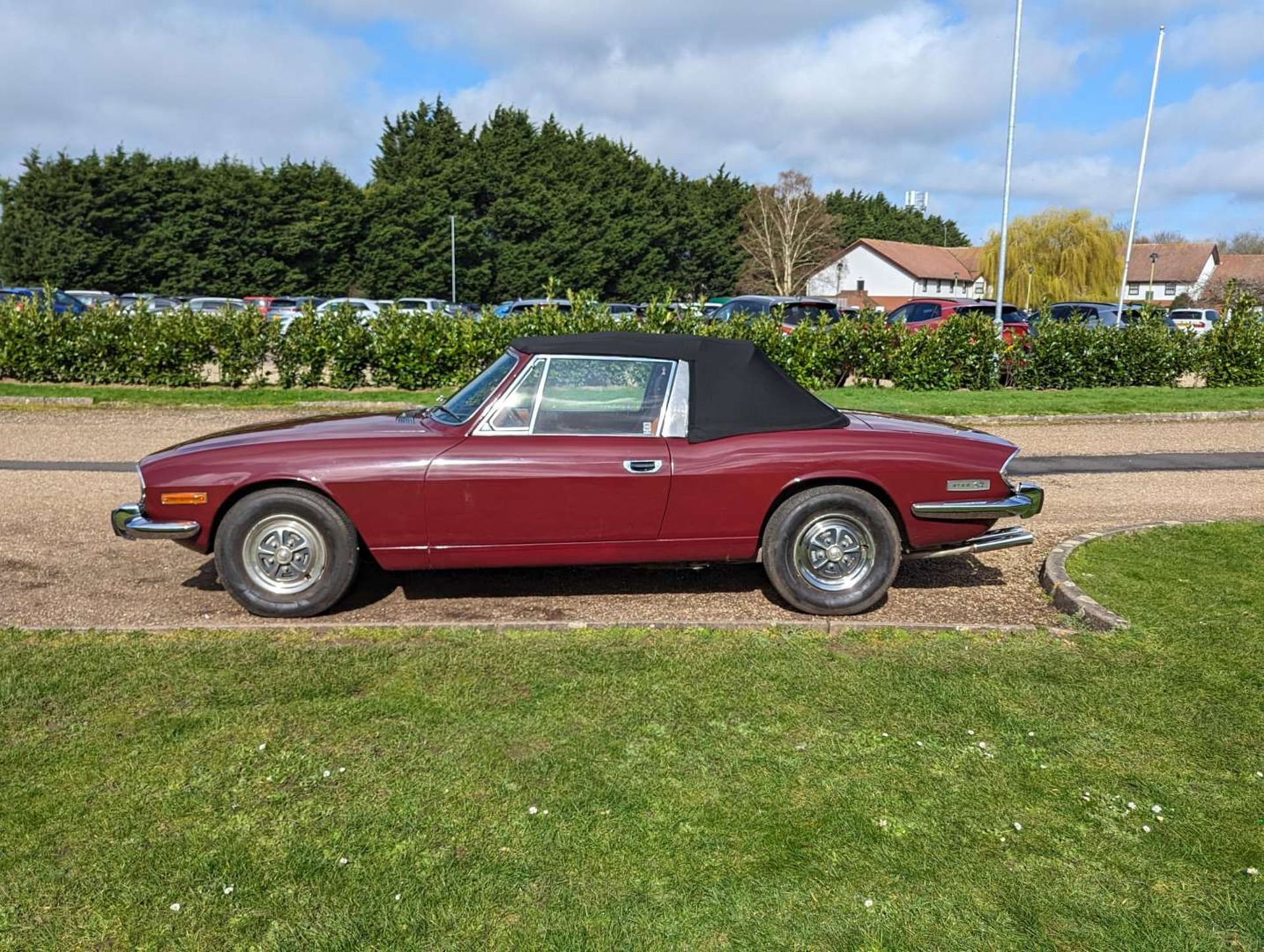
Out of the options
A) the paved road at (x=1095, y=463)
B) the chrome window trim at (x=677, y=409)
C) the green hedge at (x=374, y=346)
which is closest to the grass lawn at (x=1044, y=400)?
the green hedge at (x=374, y=346)

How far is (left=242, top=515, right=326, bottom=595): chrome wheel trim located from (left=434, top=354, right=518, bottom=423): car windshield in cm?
98

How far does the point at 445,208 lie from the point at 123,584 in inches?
2144

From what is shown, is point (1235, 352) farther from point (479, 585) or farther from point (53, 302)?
point (53, 302)

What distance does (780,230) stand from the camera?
73.3 metres

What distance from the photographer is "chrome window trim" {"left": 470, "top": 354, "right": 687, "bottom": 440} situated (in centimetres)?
551

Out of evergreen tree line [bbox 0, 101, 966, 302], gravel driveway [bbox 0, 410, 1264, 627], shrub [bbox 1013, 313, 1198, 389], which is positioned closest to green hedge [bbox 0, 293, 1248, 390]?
shrub [bbox 1013, 313, 1198, 389]

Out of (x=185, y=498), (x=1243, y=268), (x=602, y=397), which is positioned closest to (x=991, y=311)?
(x=602, y=397)

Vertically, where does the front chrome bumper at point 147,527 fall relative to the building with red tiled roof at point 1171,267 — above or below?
below

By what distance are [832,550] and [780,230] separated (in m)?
70.8

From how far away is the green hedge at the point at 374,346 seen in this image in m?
16.2

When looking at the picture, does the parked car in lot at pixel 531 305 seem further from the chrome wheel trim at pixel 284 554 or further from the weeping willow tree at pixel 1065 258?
the weeping willow tree at pixel 1065 258

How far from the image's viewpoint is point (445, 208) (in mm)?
57719

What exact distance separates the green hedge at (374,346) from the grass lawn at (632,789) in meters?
11.5

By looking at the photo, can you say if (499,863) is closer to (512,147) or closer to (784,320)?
(784,320)
